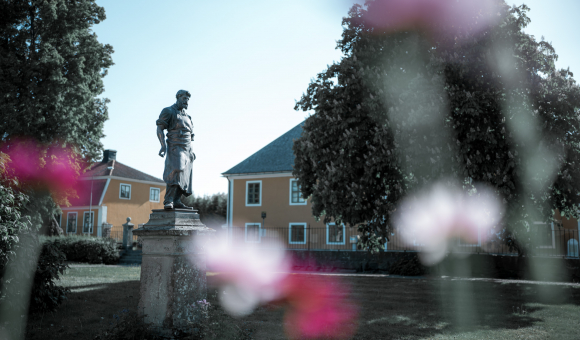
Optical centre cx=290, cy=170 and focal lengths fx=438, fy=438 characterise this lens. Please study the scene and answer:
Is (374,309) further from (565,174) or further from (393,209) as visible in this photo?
(565,174)

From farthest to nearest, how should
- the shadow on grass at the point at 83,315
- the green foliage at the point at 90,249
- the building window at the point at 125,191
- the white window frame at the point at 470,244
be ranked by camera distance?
the building window at the point at 125,191 → the green foliage at the point at 90,249 → the white window frame at the point at 470,244 → the shadow on grass at the point at 83,315

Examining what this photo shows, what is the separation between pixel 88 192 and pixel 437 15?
32881mm

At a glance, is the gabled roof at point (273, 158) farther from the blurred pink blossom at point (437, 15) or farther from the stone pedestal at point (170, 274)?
the stone pedestal at point (170, 274)

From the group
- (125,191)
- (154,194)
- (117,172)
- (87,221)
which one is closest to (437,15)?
(117,172)

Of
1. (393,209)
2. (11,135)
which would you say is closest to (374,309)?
(393,209)

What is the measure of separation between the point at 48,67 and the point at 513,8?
20445mm

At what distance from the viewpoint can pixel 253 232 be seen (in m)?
27.5

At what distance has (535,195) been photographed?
38.1 feet

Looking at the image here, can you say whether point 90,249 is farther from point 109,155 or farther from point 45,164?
point 109,155

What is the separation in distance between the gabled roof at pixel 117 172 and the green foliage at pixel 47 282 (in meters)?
29.6

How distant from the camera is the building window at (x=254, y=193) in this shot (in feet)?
90.9

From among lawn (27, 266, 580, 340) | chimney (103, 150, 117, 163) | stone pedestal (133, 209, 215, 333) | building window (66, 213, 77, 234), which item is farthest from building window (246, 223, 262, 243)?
stone pedestal (133, 209, 215, 333)

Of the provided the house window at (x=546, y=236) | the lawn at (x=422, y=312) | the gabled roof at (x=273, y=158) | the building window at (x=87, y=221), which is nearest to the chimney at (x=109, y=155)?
the building window at (x=87, y=221)

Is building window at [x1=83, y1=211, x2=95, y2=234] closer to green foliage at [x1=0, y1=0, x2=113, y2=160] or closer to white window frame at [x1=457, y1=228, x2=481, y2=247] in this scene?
green foliage at [x1=0, y1=0, x2=113, y2=160]
